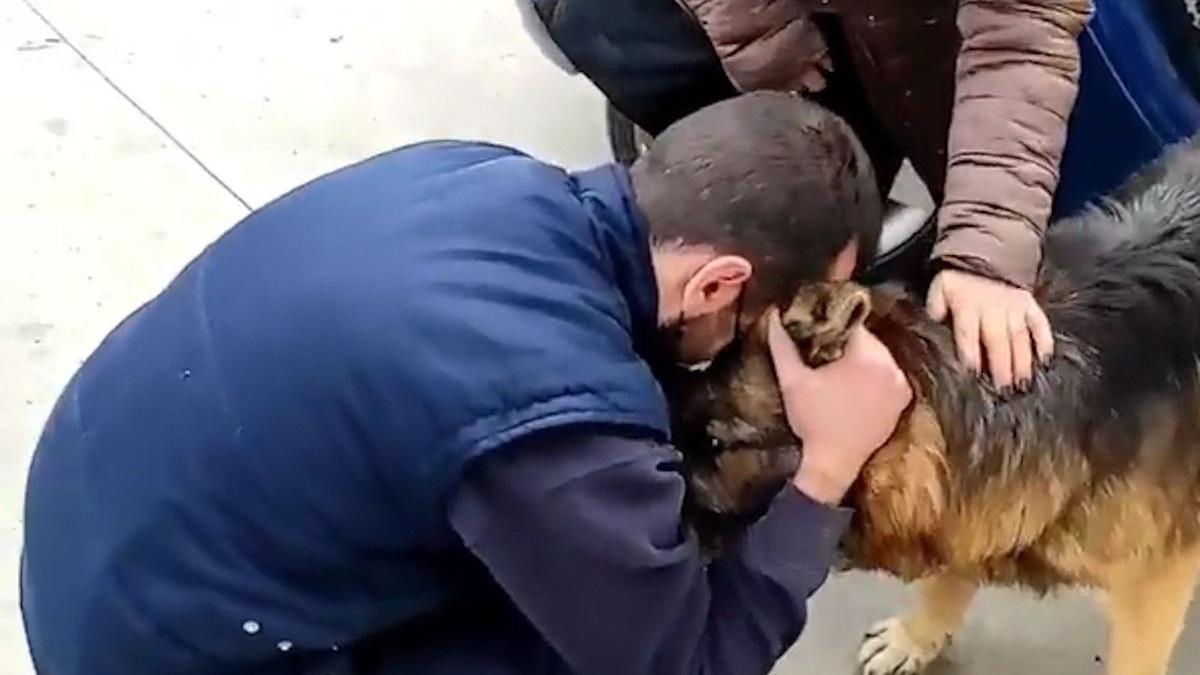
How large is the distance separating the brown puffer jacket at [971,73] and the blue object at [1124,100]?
181 millimetres

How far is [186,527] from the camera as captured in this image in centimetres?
138

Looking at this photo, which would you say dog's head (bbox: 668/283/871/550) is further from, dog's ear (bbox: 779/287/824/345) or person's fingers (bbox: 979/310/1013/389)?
person's fingers (bbox: 979/310/1013/389)

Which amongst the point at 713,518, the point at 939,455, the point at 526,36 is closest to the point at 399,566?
the point at 713,518

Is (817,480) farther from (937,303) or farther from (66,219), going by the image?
(66,219)

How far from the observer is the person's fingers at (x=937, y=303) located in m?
1.62

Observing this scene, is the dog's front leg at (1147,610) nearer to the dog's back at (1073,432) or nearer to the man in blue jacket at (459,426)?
the dog's back at (1073,432)

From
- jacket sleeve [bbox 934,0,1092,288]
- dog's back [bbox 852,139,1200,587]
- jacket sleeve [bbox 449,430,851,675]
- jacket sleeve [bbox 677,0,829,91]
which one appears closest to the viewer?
jacket sleeve [bbox 449,430,851,675]

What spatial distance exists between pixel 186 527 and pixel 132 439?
82 mm

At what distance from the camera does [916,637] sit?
208 centimetres

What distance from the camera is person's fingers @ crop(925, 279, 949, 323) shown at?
1.62 metres

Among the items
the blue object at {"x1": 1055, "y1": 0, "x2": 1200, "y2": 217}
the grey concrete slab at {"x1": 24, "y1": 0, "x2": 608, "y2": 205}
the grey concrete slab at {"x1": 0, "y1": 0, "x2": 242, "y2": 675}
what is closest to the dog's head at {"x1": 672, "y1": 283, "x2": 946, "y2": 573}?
the blue object at {"x1": 1055, "y1": 0, "x2": 1200, "y2": 217}

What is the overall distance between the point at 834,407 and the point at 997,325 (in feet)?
0.78

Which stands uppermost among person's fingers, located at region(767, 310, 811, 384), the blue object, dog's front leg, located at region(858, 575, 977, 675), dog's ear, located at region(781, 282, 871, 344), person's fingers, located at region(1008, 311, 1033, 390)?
dog's ear, located at region(781, 282, 871, 344)

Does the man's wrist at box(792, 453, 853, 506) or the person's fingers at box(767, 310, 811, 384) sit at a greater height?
the person's fingers at box(767, 310, 811, 384)
